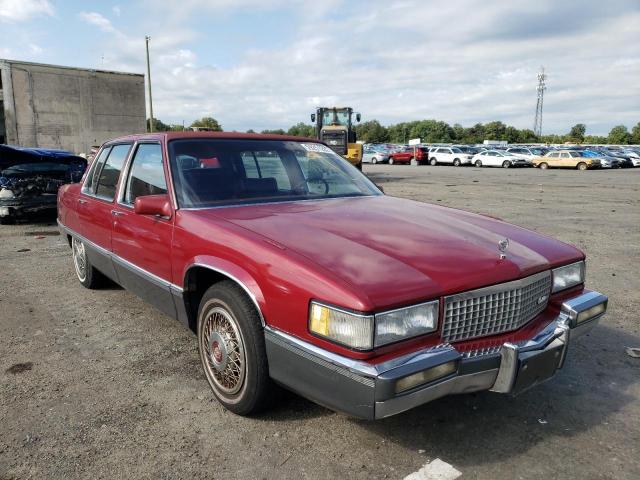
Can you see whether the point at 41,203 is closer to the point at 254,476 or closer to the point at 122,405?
the point at 122,405

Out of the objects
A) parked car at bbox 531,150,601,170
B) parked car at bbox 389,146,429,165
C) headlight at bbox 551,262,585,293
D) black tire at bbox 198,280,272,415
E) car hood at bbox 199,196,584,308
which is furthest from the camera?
parked car at bbox 389,146,429,165

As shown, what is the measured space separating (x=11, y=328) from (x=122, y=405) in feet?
6.08

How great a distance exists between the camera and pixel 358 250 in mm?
2445

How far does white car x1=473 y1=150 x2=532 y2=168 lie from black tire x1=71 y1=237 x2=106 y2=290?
3879 cm

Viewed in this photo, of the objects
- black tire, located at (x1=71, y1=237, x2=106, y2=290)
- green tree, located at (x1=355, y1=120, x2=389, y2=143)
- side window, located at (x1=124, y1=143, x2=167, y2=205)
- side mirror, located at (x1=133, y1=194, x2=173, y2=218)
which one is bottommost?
black tire, located at (x1=71, y1=237, x2=106, y2=290)

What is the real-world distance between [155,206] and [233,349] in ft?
3.56

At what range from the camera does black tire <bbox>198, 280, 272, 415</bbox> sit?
2512 millimetres

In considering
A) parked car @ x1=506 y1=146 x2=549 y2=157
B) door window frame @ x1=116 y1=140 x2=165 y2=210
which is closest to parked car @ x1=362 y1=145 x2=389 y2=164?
parked car @ x1=506 y1=146 x2=549 y2=157

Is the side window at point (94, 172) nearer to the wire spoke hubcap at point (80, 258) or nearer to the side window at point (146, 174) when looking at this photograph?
the wire spoke hubcap at point (80, 258)

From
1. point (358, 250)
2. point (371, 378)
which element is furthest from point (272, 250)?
point (371, 378)

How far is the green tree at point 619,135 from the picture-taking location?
101088 millimetres

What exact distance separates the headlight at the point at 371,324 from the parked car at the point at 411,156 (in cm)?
4283

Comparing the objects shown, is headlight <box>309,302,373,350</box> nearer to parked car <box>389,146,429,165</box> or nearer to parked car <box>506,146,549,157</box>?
parked car <box>506,146,549,157</box>

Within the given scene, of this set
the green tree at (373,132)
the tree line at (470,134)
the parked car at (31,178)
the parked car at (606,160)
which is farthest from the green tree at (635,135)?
the parked car at (31,178)
